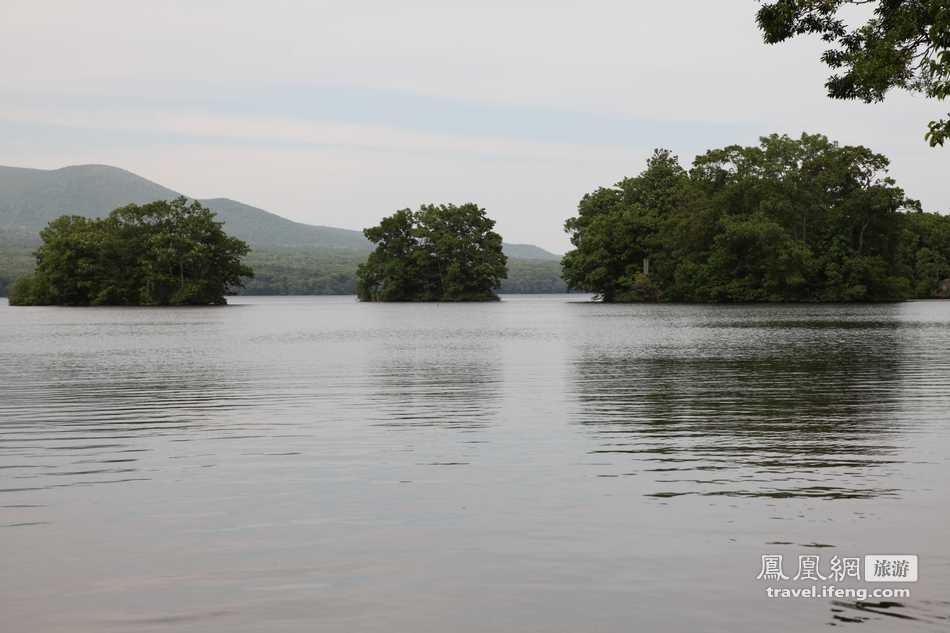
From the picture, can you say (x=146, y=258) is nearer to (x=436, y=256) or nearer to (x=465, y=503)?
(x=436, y=256)

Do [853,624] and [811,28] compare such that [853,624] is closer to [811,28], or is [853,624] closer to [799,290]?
[811,28]

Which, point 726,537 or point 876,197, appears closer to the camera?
point 726,537

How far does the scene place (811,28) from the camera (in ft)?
91.7

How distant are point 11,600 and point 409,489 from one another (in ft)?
18.5

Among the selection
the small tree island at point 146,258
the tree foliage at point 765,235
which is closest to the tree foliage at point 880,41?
the tree foliage at point 765,235

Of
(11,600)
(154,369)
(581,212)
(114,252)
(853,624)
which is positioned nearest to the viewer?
(853,624)

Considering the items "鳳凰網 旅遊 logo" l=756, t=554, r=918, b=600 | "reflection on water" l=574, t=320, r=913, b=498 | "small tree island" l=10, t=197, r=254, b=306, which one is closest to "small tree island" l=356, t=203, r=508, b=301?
"small tree island" l=10, t=197, r=254, b=306

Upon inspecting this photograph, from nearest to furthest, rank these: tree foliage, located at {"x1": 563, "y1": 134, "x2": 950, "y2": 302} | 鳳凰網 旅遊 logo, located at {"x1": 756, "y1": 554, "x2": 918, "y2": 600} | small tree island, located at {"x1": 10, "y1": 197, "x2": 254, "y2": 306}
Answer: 鳳凰網 旅遊 logo, located at {"x1": 756, "y1": 554, "x2": 918, "y2": 600} → tree foliage, located at {"x1": 563, "y1": 134, "x2": 950, "y2": 302} → small tree island, located at {"x1": 10, "y1": 197, "x2": 254, "y2": 306}

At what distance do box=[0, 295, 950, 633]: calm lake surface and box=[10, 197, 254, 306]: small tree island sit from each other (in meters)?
128

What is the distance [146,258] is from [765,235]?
9543 centimetres

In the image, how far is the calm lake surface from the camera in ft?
27.4

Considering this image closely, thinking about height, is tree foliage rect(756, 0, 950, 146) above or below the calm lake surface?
above

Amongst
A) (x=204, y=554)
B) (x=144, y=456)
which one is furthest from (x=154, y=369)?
(x=204, y=554)

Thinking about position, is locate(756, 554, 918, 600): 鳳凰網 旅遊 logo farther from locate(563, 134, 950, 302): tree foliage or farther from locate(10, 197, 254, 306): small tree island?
locate(10, 197, 254, 306): small tree island
